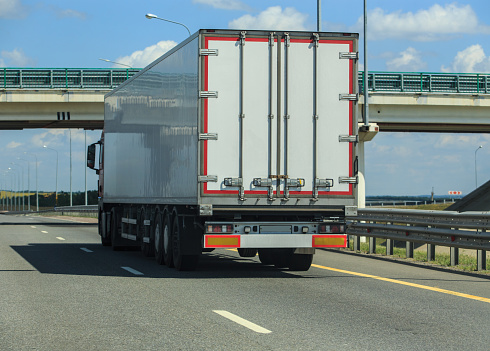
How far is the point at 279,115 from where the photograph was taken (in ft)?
39.8

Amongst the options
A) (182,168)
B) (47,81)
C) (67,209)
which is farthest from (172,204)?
(67,209)

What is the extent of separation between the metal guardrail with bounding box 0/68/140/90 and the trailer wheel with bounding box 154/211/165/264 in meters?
25.1

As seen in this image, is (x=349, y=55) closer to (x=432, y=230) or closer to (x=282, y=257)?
(x=282, y=257)

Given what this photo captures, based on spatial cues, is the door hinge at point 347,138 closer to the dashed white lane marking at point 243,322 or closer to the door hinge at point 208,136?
the door hinge at point 208,136

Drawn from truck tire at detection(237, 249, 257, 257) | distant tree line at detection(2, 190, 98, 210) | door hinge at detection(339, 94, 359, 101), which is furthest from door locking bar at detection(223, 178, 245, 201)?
distant tree line at detection(2, 190, 98, 210)

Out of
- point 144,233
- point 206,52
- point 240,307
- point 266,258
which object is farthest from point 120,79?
point 240,307

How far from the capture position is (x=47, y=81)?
39.4 meters

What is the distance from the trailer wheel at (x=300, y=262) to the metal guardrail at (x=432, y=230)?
257 centimetres

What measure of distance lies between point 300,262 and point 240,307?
4580mm

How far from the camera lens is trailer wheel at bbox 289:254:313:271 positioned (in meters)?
13.4

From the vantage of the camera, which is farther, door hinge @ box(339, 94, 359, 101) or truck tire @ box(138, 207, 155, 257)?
truck tire @ box(138, 207, 155, 257)

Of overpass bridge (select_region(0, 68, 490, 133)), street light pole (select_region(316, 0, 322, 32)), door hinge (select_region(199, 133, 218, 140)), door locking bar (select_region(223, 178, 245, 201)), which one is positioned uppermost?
street light pole (select_region(316, 0, 322, 32))

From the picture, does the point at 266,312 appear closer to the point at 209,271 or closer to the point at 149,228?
the point at 209,271

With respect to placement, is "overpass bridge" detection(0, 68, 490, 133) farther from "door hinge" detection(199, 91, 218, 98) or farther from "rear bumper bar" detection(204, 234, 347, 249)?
"door hinge" detection(199, 91, 218, 98)
